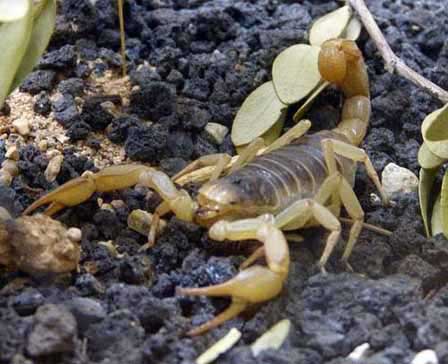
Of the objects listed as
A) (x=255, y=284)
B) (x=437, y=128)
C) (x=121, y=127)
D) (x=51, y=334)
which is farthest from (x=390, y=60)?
(x=51, y=334)

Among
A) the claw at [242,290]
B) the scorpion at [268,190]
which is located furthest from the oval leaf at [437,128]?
the claw at [242,290]

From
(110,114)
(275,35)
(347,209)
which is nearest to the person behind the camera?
(347,209)

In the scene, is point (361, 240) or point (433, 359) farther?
point (361, 240)

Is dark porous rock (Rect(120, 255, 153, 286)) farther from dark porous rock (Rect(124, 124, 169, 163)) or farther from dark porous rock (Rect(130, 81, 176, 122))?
dark porous rock (Rect(130, 81, 176, 122))

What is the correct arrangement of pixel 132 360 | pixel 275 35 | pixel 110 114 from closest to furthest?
pixel 132 360 → pixel 110 114 → pixel 275 35

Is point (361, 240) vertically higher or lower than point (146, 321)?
lower

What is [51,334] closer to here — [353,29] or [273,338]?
[273,338]

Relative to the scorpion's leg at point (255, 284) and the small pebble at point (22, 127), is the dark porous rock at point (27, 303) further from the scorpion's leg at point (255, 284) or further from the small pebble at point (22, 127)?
the small pebble at point (22, 127)

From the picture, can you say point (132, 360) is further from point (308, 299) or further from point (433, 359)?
point (433, 359)

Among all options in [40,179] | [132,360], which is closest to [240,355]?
[132,360]
